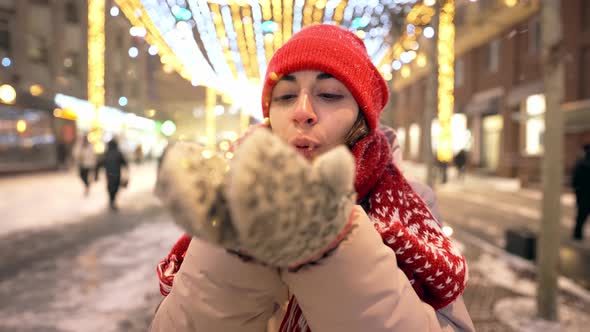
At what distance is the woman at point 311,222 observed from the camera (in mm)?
510

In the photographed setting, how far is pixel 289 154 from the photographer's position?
0.50 metres

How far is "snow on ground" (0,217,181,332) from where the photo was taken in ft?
10.2

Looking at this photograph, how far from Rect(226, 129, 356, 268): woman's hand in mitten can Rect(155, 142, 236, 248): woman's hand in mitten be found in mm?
27

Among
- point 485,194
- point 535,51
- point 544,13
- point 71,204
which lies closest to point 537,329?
point 544,13

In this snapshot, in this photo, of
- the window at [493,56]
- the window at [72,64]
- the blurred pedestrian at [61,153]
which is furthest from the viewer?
the blurred pedestrian at [61,153]

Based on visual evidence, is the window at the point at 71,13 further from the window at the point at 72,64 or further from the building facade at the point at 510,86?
the building facade at the point at 510,86

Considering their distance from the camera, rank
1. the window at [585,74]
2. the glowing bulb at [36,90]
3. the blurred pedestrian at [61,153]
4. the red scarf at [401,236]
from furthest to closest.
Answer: the blurred pedestrian at [61,153]
the glowing bulb at [36,90]
the window at [585,74]
the red scarf at [401,236]

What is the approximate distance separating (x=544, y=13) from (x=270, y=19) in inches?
97.0

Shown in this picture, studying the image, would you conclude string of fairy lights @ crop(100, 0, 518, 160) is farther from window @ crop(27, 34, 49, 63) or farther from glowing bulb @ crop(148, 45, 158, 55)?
window @ crop(27, 34, 49, 63)

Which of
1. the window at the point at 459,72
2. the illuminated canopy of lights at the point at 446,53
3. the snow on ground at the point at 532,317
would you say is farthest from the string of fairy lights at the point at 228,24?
the window at the point at 459,72

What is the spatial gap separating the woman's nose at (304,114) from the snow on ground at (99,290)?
1674mm

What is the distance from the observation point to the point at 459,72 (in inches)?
918

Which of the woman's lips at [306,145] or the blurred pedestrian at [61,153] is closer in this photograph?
the woman's lips at [306,145]

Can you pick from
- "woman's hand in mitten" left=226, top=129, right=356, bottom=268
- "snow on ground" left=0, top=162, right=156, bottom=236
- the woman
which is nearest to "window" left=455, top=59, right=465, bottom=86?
"snow on ground" left=0, top=162, right=156, bottom=236
